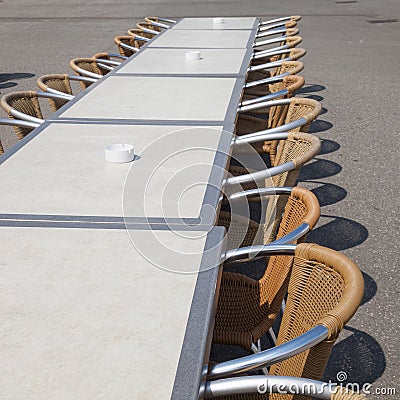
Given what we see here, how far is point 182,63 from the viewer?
4.37m

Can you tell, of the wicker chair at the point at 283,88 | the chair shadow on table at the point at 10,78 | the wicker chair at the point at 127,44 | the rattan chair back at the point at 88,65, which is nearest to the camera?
the wicker chair at the point at 283,88

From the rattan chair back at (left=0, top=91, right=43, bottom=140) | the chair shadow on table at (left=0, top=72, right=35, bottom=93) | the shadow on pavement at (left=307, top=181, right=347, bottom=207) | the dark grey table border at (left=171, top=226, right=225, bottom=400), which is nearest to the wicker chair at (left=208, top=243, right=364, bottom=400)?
the dark grey table border at (left=171, top=226, right=225, bottom=400)

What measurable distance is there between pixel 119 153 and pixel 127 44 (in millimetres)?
4108

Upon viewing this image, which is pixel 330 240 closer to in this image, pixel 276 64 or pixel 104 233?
pixel 276 64

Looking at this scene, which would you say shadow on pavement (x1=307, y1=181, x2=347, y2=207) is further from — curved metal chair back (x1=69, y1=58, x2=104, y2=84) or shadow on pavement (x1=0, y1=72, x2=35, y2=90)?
shadow on pavement (x1=0, y1=72, x2=35, y2=90)

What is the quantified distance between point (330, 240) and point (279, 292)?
1571mm

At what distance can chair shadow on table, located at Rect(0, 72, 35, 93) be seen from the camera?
734 centimetres

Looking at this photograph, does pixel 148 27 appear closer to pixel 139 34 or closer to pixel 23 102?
pixel 139 34

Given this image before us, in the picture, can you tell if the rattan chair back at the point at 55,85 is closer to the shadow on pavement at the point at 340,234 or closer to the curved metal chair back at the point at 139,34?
the shadow on pavement at the point at 340,234

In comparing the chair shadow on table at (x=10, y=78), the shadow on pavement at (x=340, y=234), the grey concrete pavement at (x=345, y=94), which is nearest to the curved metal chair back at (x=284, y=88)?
the grey concrete pavement at (x=345, y=94)

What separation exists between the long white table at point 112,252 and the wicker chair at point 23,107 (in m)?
0.28

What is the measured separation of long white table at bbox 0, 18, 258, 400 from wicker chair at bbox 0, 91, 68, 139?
0.28 m

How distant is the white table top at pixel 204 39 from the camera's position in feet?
17.2

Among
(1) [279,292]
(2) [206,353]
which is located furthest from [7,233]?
(1) [279,292]
